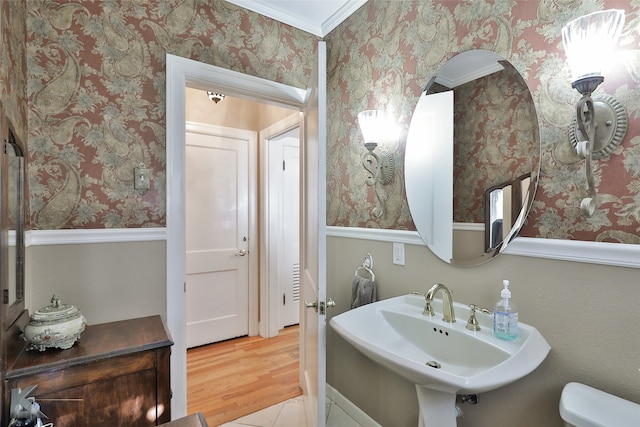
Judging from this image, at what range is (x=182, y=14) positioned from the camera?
1.83 meters

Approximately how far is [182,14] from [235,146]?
151 centimetres

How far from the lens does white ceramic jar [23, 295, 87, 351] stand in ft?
3.87

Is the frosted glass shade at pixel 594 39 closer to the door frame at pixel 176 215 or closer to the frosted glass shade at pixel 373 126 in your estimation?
the frosted glass shade at pixel 373 126

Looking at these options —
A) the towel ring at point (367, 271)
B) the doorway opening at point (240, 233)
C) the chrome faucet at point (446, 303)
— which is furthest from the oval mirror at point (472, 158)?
the doorway opening at point (240, 233)

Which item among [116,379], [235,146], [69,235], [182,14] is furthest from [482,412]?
[235,146]

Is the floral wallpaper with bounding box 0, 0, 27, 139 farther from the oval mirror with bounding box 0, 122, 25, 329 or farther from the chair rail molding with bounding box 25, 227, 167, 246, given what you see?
the chair rail molding with bounding box 25, 227, 167, 246

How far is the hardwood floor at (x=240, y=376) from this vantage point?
2217 millimetres

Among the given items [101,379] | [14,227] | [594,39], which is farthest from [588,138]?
[14,227]

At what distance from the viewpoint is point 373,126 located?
1823 mm

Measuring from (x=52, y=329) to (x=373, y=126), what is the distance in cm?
170

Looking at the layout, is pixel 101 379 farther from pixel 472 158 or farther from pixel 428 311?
pixel 472 158

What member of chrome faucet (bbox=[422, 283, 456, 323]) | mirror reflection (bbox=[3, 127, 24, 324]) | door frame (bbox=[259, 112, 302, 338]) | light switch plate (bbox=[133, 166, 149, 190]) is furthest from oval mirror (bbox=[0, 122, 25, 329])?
door frame (bbox=[259, 112, 302, 338])

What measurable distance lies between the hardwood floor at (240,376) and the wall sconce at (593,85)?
2241mm

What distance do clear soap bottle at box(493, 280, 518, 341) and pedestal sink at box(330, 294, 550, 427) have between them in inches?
1.0
